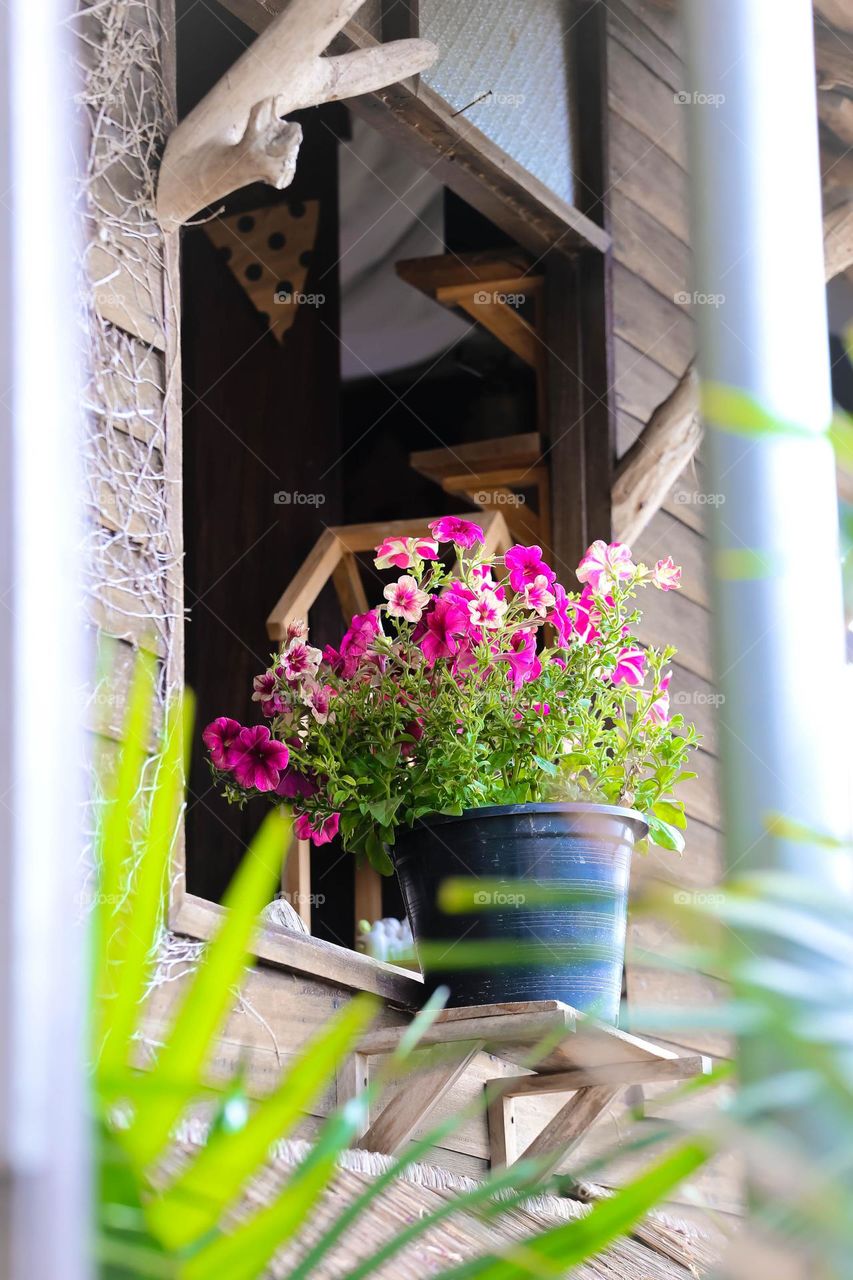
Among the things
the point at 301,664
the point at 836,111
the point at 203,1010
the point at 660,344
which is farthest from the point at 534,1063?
the point at 836,111

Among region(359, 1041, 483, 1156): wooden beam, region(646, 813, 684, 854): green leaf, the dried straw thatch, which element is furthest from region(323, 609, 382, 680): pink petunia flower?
the dried straw thatch

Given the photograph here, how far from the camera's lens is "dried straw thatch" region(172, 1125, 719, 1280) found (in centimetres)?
148

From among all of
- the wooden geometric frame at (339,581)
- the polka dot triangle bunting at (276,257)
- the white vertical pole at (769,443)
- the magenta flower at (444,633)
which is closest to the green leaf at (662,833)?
the magenta flower at (444,633)

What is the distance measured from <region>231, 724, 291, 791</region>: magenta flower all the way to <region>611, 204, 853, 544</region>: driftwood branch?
1220 mm

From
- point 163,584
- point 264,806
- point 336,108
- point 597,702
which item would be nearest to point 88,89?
point 163,584

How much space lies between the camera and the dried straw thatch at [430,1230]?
1484 millimetres

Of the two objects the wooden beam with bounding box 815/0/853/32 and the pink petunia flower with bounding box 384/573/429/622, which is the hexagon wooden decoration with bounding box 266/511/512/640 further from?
the wooden beam with bounding box 815/0/853/32

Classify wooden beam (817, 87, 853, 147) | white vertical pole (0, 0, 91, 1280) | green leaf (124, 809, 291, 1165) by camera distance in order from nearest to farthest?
white vertical pole (0, 0, 91, 1280) < green leaf (124, 809, 291, 1165) < wooden beam (817, 87, 853, 147)

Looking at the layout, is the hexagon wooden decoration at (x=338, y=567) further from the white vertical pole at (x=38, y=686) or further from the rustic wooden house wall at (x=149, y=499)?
the white vertical pole at (x=38, y=686)

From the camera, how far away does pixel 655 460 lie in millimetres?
3258

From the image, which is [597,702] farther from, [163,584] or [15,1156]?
[15,1156]

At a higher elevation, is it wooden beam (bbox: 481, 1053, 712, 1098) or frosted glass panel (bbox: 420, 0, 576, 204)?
frosted glass panel (bbox: 420, 0, 576, 204)

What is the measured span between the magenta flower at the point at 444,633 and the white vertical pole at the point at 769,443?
1.10 metres

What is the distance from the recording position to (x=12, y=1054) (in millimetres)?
697
